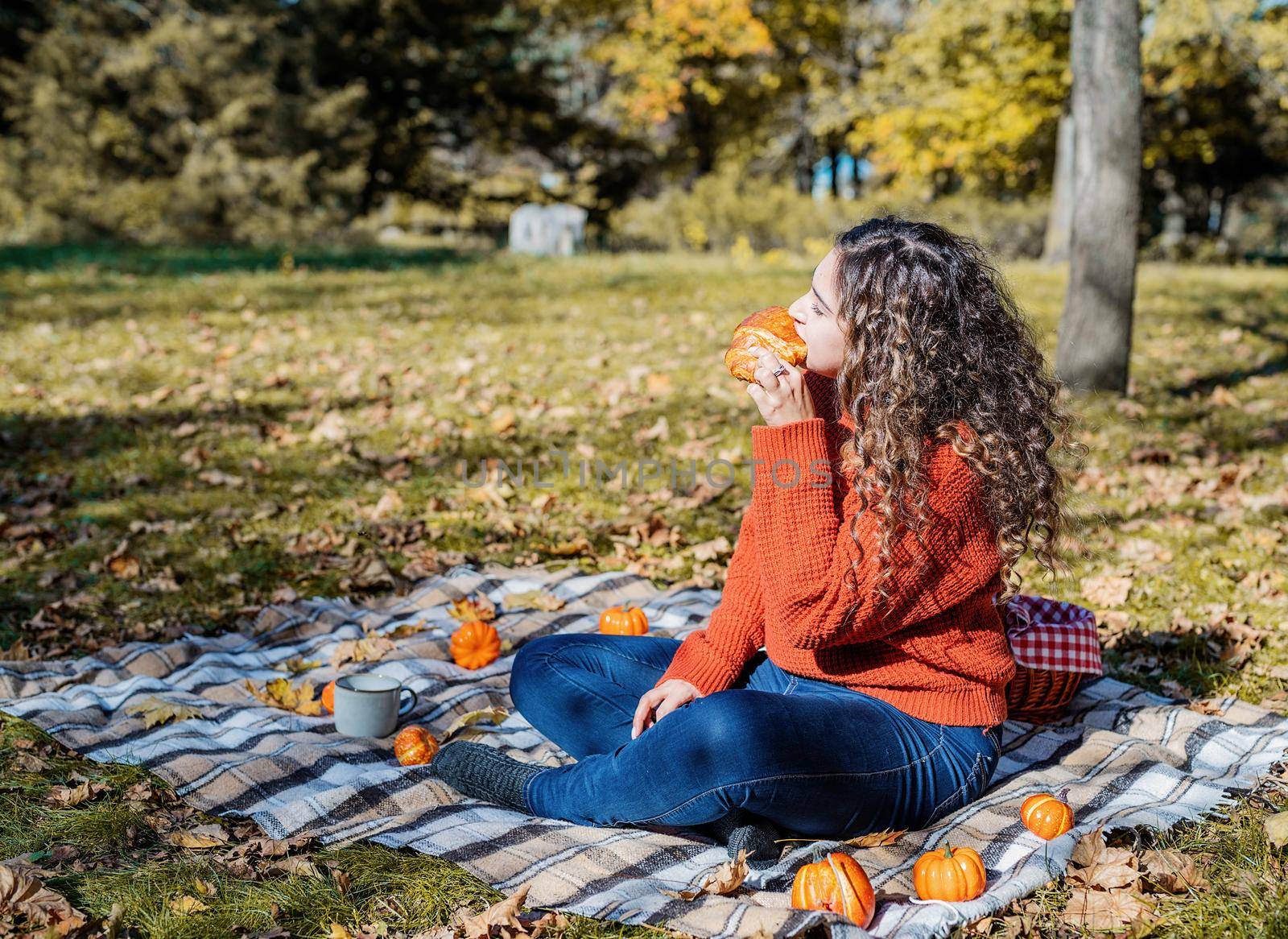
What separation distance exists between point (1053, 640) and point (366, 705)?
6.71 ft

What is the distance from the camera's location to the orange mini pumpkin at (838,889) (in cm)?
228

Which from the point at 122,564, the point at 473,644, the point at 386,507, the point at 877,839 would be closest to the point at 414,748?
the point at 473,644

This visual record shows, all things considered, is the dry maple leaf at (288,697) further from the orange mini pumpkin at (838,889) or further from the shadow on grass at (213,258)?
the shadow on grass at (213,258)

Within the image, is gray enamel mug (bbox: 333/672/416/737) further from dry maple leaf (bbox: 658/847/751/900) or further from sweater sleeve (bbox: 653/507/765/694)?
dry maple leaf (bbox: 658/847/751/900)

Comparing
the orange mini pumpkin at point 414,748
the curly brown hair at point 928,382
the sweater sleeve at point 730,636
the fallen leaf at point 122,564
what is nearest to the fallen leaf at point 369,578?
the fallen leaf at point 122,564

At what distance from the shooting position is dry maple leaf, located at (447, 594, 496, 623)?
4.22 metres

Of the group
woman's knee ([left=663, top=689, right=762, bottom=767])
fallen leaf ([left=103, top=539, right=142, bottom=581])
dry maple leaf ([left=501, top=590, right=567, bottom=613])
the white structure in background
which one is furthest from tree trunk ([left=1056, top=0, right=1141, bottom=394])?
the white structure in background

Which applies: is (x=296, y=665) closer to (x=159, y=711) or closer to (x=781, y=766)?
(x=159, y=711)

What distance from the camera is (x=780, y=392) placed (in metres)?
2.48

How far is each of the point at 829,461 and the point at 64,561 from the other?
3.89 m

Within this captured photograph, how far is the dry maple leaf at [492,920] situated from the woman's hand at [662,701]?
532mm

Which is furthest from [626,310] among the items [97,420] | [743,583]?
[743,583]

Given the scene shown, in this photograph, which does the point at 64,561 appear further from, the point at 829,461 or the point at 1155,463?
the point at 1155,463

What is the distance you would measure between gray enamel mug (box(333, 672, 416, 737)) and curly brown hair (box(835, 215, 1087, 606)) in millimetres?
1623
